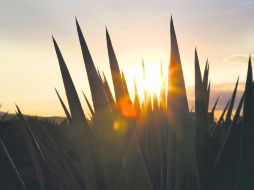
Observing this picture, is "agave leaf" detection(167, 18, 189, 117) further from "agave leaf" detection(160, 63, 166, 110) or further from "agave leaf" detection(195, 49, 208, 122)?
"agave leaf" detection(160, 63, 166, 110)

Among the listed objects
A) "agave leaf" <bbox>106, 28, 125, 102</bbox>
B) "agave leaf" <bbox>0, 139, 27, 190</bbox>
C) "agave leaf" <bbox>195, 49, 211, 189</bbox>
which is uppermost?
"agave leaf" <bbox>106, 28, 125, 102</bbox>

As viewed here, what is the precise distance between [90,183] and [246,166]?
41 centimetres

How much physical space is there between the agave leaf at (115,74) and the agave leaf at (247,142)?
1.17 ft

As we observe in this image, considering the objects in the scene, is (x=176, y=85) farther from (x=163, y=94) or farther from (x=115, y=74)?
(x=163, y=94)

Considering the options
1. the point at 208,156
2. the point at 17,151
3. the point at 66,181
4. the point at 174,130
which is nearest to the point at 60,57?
the point at 174,130

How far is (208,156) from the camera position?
121 cm

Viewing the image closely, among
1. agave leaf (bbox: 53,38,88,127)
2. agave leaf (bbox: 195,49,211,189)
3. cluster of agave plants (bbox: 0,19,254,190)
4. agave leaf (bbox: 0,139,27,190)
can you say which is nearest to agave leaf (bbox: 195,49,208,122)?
agave leaf (bbox: 195,49,211,189)

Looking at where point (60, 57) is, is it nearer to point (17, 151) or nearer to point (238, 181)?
point (238, 181)

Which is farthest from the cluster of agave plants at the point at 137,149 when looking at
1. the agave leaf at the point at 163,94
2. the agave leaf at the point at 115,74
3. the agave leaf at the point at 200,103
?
the agave leaf at the point at 163,94

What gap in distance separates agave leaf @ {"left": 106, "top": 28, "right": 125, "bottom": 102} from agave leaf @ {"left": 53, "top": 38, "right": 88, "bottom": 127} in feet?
0.55

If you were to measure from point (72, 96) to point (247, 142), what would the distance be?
44 cm

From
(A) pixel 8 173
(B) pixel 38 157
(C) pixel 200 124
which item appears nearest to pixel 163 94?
(C) pixel 200 124

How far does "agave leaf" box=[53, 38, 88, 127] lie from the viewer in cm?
90

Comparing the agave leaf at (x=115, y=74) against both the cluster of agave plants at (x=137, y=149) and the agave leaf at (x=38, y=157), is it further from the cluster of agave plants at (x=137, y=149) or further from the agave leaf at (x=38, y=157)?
the agave leaf at (x=38, y=157)
